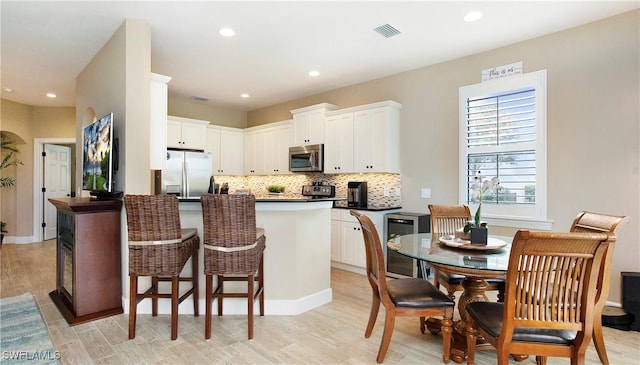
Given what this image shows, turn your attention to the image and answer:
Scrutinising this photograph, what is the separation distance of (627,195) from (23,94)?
872cm

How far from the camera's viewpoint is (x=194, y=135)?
600 centimetres

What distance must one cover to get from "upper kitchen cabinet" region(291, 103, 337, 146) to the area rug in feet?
13.1

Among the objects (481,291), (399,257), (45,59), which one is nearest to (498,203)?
(399,257)

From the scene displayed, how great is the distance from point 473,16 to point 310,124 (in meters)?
3.00

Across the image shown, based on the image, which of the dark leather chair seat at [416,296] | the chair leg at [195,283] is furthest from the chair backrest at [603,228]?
the chair leg at [195,283]

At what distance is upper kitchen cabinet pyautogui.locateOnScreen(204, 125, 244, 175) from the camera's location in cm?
647

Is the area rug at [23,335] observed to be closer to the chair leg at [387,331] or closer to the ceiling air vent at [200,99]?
the chair leg at [387,331]

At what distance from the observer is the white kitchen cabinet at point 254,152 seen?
261 inches

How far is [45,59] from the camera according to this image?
4.20m

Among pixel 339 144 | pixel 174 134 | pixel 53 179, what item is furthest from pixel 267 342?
pixel 53 179

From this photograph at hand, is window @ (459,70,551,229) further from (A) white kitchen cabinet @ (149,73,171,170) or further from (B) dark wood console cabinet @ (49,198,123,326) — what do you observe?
(B) dark wood console cabinet @ (49,198,123,326)

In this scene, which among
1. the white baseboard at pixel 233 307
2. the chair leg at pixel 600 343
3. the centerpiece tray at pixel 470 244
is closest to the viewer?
the chair leg at pixel 600 343

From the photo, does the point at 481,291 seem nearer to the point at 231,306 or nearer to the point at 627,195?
the point at 627,195

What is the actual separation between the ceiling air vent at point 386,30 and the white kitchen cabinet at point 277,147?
291 centimetres
